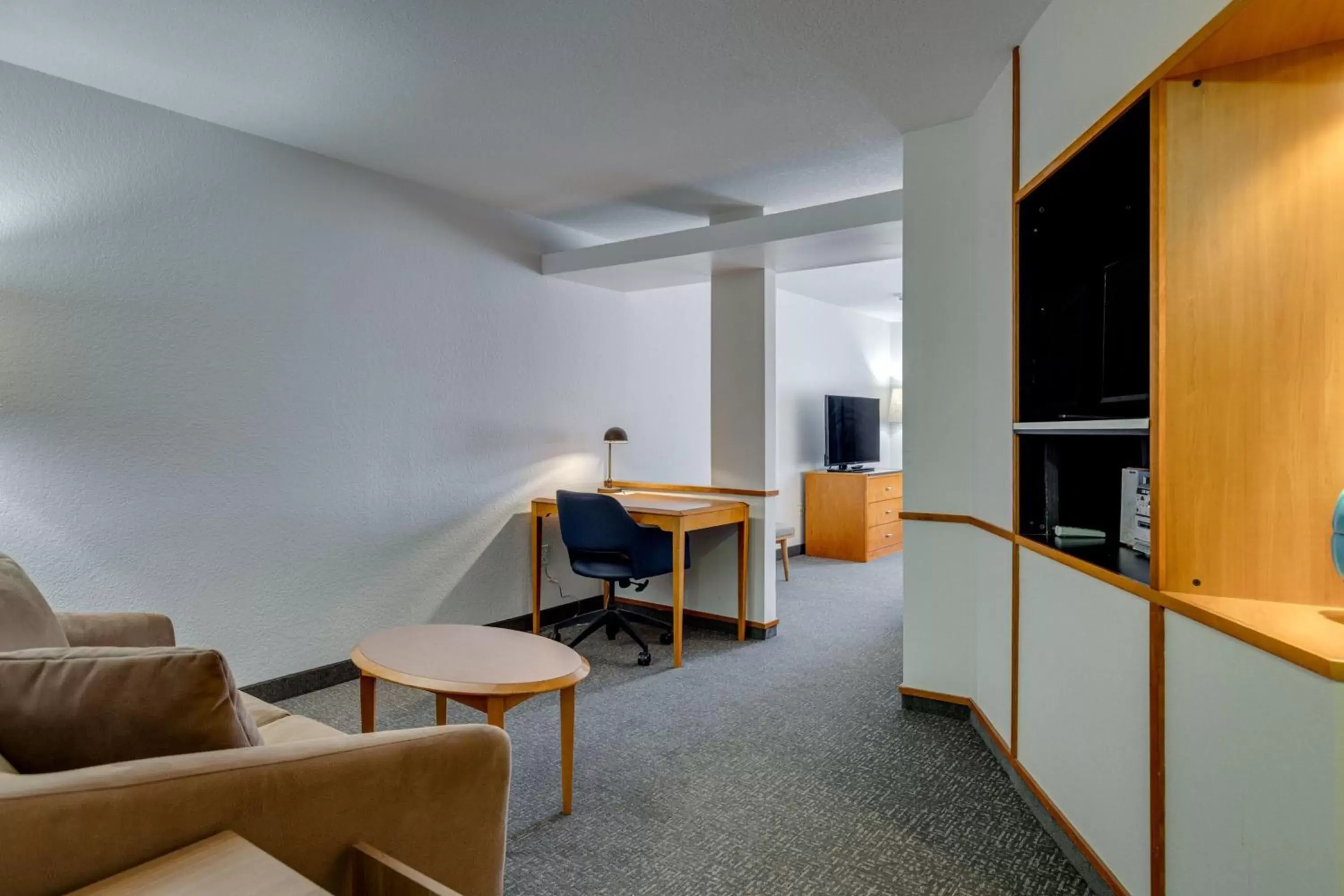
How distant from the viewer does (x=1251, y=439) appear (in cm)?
140

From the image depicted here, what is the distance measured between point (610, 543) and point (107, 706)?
2.61 meters

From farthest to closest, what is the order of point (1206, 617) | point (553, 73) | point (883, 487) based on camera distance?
1. point (883, 487)
2. point (553, 73)
3. point (1206, 617)

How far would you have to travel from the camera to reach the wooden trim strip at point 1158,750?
145 centimetres

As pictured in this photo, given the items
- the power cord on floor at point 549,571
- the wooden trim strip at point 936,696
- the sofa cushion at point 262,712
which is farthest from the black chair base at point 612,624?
the sofa cushion at point 262,712

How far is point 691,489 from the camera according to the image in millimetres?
4246

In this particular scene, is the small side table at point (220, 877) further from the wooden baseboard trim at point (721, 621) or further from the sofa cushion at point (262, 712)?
the wooden baseboard trim at point (721, 621)

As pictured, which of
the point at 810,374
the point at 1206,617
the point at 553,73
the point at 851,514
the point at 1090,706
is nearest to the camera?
the point at 1206,617

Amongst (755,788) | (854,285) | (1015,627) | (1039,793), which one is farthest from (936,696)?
(854,285)

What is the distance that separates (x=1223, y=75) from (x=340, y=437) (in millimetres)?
3209

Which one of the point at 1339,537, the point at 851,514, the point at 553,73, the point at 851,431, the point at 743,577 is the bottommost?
the point at 743,577

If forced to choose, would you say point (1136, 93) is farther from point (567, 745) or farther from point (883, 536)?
point (883, 536)

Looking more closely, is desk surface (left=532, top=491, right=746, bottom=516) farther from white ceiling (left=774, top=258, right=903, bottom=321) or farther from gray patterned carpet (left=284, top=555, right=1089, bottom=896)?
white ceiling (left=774, top=258, right=903, bottom=321)

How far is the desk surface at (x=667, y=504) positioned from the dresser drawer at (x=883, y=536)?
2714mm

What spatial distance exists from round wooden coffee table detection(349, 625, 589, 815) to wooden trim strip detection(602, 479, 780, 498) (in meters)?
1.83
